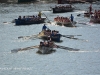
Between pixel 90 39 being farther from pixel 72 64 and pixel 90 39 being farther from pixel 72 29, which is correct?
pixel 72 64

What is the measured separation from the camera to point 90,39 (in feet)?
314

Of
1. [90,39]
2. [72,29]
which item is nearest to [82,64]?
[90,39]

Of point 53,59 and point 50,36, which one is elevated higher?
point 50,36

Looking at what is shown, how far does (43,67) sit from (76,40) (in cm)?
2402

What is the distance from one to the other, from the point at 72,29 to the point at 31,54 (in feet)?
114

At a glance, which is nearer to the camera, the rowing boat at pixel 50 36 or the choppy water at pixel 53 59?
the choppy water at pixel 53 59

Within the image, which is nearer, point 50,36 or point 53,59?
point 53,59

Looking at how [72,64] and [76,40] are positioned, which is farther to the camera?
[76,40]

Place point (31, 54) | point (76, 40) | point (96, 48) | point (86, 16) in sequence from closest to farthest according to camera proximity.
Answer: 1. point (31, 54)
2. point (96, 48)
3. point (76, 40)
4. point (86, 16)

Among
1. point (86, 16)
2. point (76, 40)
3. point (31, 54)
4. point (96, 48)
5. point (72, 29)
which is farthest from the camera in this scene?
point (86, 16)

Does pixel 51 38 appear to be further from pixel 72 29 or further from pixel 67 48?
pixel 72 29

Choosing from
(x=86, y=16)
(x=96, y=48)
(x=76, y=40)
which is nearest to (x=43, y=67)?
(x=96, y=48)

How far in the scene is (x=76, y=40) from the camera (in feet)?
306

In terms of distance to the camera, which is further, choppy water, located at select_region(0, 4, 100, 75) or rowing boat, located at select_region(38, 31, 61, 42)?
rowing boat, located at select_region(38, 31, 61, 42)
